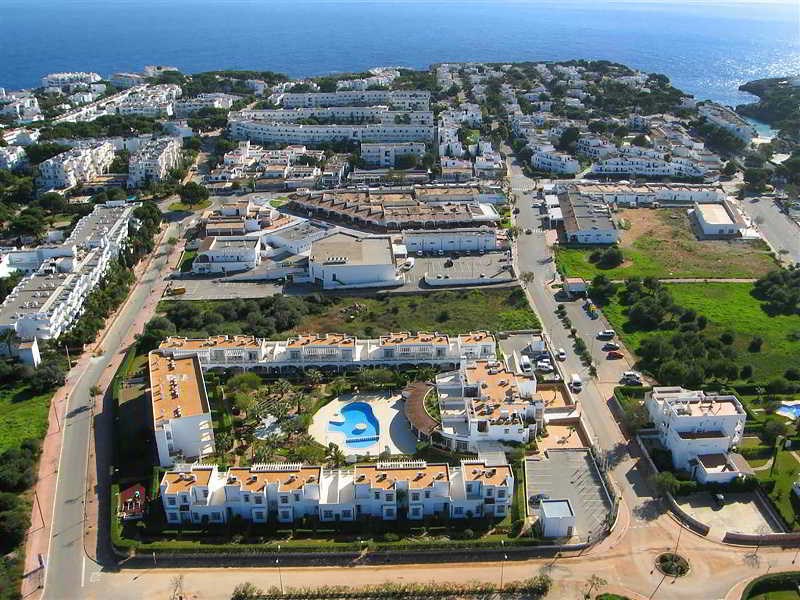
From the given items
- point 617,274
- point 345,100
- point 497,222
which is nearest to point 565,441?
point 617,274

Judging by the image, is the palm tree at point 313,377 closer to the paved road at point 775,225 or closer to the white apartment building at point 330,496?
the white apartment building at point 330,496

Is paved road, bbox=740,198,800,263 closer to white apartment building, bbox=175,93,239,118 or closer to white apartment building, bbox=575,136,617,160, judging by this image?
white apartment building, bbox=575,136,617,160

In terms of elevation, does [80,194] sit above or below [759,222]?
below

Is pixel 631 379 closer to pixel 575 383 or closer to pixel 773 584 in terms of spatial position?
pixel 575 383

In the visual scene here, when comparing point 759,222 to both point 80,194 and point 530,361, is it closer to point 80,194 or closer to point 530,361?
point 530,361

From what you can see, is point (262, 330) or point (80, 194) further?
→ point (80, 194)

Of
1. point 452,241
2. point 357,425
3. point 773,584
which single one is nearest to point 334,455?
point 357,425

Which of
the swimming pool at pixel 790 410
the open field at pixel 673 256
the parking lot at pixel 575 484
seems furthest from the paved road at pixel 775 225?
the parking lot at pixel 575 484
